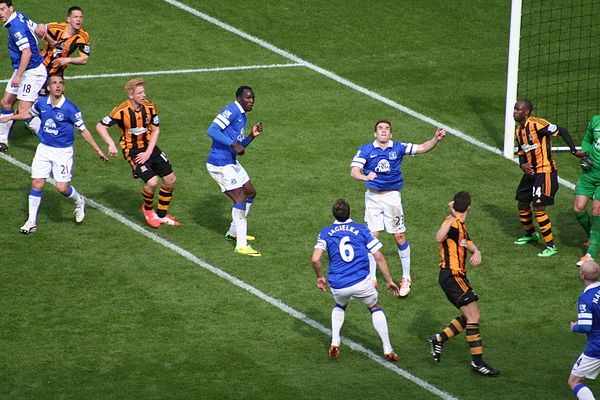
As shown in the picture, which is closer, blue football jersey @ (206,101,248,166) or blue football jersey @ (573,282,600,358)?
blue football jersey @ (573,282,600,358)

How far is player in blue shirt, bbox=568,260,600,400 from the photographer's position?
493 inches

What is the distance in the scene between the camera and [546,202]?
1788 cm

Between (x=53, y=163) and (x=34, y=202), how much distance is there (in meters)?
0.67

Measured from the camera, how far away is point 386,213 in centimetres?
1652

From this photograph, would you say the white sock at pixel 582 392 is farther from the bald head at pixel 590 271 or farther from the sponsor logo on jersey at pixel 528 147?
the sponsor logo on jersey at pixel 528 147

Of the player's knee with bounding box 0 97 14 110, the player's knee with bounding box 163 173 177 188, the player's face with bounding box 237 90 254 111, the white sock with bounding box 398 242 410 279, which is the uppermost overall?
the player's face with bounding box 237 90 254 111

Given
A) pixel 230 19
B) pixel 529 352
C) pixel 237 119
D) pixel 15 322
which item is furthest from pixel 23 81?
pixel 529 352

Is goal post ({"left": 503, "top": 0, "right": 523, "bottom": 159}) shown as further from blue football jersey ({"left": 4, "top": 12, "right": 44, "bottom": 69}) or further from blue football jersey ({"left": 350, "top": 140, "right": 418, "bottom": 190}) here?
blue football jersey ({"left": 4, "top": 12, "right": 44, "bottom": 69})

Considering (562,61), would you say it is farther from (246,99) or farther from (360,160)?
(360,160)

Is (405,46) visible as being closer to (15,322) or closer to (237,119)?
(237,119)

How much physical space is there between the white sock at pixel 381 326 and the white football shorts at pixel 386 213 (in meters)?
2.60

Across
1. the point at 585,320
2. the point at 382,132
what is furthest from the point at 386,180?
the point at 585,320

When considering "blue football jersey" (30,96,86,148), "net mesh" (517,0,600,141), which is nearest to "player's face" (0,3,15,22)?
"blue football jersey" (30,96,86,148)

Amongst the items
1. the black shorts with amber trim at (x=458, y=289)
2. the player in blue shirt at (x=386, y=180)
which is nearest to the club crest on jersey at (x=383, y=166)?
the player in blue shirt at (x=386, y=180)
